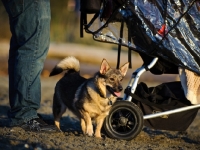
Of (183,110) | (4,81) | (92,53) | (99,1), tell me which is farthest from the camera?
(92,53)

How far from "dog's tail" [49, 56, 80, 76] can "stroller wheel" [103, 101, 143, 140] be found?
0.99 metres

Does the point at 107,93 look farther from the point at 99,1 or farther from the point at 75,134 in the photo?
the point at 99,1

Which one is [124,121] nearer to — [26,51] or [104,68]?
[104,68]

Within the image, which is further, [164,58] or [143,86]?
[143,86]

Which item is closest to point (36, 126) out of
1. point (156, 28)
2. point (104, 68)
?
point (104, 68)

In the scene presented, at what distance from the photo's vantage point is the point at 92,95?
6031 mm

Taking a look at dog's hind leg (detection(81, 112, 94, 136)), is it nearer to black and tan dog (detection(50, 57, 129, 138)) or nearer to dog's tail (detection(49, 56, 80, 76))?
black and tan dog (detection(50, 57, 129, 138))

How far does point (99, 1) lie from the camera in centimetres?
553

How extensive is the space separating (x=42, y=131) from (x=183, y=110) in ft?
4.83

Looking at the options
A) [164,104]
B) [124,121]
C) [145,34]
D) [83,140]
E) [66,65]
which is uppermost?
[145,34]

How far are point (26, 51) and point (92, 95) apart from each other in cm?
90

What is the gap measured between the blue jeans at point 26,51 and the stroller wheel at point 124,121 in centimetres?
79

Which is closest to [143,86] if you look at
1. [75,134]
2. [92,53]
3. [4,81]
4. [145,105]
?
[145,105]

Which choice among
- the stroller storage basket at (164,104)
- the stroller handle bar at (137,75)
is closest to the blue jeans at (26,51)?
the stroller handle bar at (137,75)
